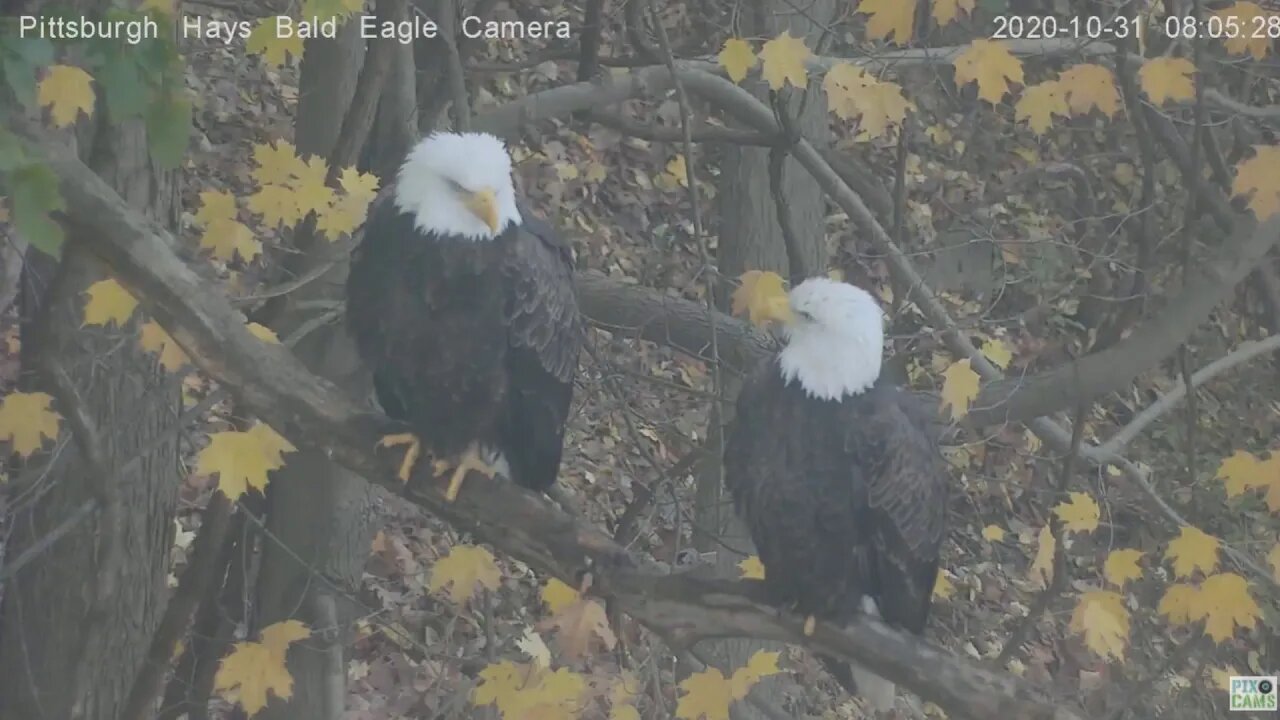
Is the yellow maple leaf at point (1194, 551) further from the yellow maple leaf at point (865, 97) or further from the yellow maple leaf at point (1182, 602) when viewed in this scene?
the yellow maple leaf at point (865, 97)

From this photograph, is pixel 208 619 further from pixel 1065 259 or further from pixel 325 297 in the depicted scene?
pixel 1065 259

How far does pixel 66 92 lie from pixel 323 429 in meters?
0.94

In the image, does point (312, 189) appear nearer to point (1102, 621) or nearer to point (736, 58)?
point (736, 58)

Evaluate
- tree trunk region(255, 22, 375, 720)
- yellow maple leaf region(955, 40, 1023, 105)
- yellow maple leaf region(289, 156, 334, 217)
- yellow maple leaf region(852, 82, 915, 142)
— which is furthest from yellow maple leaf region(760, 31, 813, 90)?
tree trunk region(255, 22, 375, 720)

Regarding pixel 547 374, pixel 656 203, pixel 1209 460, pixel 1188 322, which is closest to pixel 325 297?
pixel 547 374

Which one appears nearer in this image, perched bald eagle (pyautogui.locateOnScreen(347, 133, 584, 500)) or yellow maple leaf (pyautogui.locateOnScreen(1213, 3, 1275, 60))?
perched bald eagle (pyautogui.locateOnScreen(347, 133, 584, 500))

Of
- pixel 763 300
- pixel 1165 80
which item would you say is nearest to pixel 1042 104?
pixel 1165 80

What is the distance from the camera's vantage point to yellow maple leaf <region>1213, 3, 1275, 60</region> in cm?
328

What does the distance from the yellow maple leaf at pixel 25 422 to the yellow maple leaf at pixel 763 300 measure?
174 cm

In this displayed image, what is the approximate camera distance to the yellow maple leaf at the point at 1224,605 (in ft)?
10.4

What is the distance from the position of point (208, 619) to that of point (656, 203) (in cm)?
404

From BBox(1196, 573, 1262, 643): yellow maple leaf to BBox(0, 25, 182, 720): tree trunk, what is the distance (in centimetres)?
260

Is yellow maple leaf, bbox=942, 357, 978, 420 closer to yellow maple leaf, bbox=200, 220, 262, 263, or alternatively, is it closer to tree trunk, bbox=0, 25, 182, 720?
yellow maple leaf, bbox=200, 220, 262, 263

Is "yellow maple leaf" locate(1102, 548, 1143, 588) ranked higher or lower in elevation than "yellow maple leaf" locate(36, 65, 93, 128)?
lower
